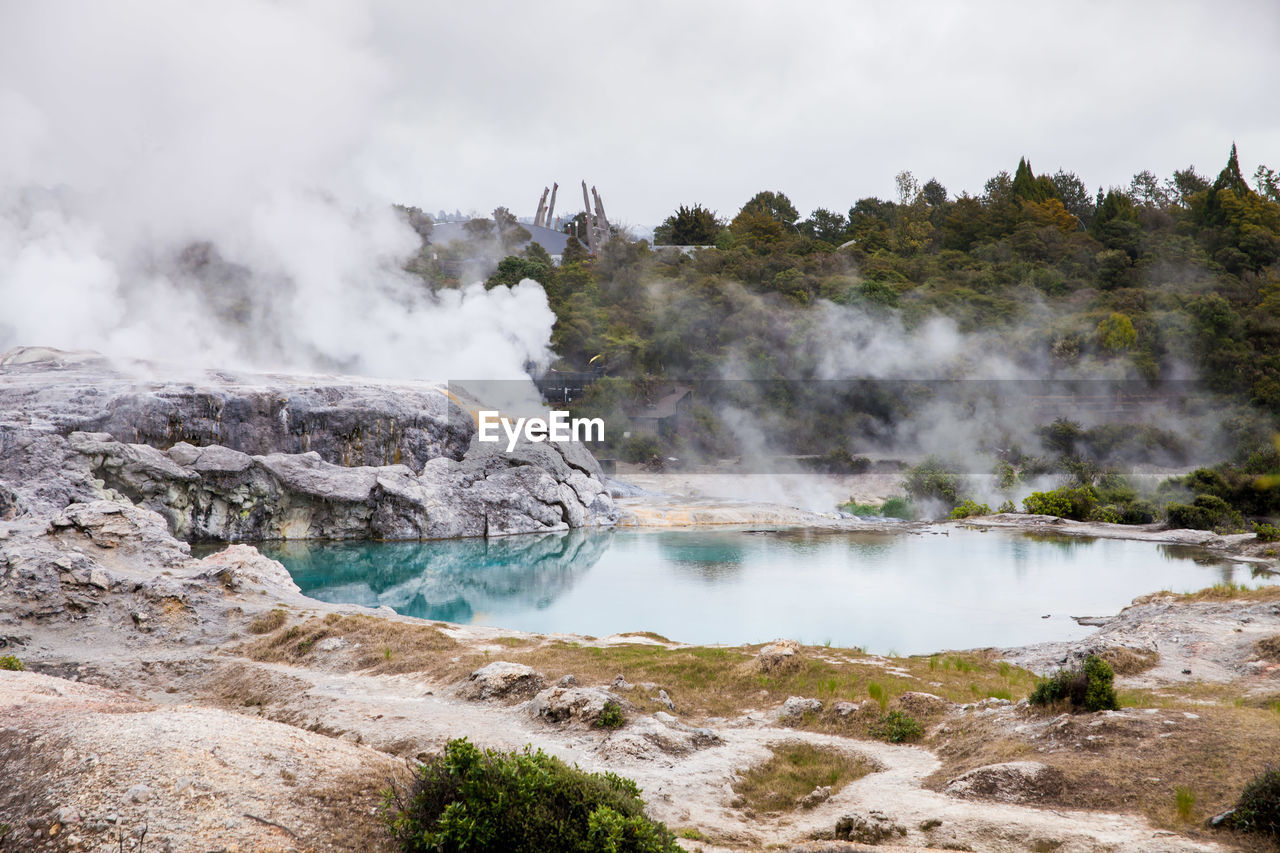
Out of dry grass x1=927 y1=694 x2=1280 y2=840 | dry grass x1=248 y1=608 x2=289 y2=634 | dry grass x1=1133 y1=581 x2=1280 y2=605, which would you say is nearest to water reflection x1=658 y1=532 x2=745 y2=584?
dry grass x1=1133 y1=581 x2=1280 y2=605

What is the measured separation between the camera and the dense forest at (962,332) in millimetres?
42250

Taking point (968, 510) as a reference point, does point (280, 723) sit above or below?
below

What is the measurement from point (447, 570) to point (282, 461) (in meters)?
8.09

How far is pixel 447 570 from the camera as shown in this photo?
24469mm

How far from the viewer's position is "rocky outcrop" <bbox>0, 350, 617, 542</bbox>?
25172mm

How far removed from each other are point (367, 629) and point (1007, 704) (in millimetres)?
8820

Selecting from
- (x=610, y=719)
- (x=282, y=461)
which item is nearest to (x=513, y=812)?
(x=610, y=719)

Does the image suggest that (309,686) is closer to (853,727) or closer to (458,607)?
(853,727)

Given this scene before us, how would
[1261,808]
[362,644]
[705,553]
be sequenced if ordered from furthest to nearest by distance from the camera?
[705,553], [362,644], [1261,808]

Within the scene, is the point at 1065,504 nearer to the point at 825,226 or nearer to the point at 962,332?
the point at 962,332

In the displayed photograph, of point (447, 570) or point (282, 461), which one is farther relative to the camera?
point (282, 461)

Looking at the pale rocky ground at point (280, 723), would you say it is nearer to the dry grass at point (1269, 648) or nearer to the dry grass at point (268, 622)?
the dry grass at point (268, 622)
